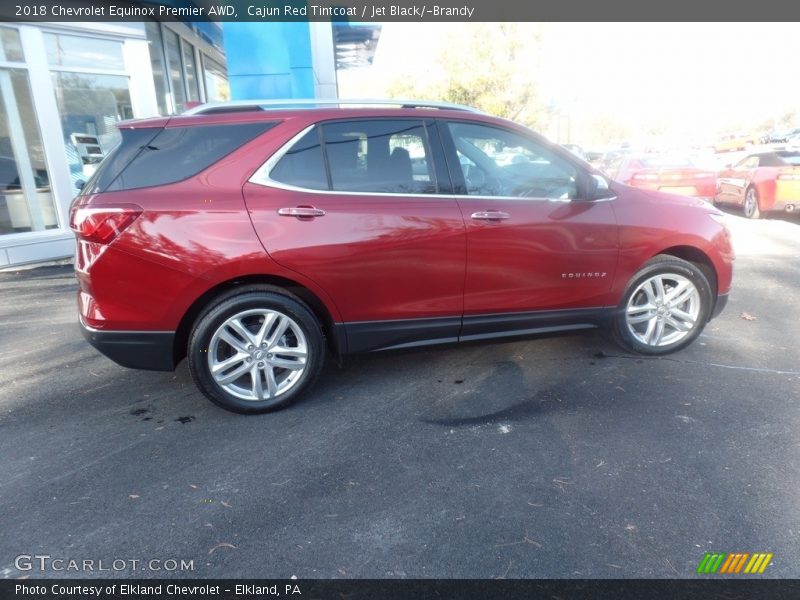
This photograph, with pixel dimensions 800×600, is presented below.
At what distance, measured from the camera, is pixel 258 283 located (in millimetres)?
3396

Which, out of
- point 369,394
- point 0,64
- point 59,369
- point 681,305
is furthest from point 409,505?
point 0,64

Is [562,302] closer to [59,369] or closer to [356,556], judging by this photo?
[356,556]

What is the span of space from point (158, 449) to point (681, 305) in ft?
12.4

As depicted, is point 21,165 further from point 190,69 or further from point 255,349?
point 255,349

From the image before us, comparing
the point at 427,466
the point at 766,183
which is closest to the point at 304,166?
the point at 427,466

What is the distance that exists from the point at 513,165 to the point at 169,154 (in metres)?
2.25

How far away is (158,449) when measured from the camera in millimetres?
3111

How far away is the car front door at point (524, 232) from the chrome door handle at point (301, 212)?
931 mm

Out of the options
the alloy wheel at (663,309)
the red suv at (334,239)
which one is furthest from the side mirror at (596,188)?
the alloy wheel at (663,309)

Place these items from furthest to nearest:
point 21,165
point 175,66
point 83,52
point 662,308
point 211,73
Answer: point 211,73 < point 175,66 < point 83,52 < point 21,165 < point 662,308

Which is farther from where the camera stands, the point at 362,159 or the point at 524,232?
the point at 524,232

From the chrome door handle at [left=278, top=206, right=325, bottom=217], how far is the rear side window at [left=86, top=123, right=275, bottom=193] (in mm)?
505

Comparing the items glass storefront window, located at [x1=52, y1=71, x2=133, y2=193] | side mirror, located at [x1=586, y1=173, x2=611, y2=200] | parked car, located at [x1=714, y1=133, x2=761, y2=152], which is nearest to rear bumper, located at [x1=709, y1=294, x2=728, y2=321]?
side mirror, located at [x1=586, y1=173, x2=611, y2=200]
